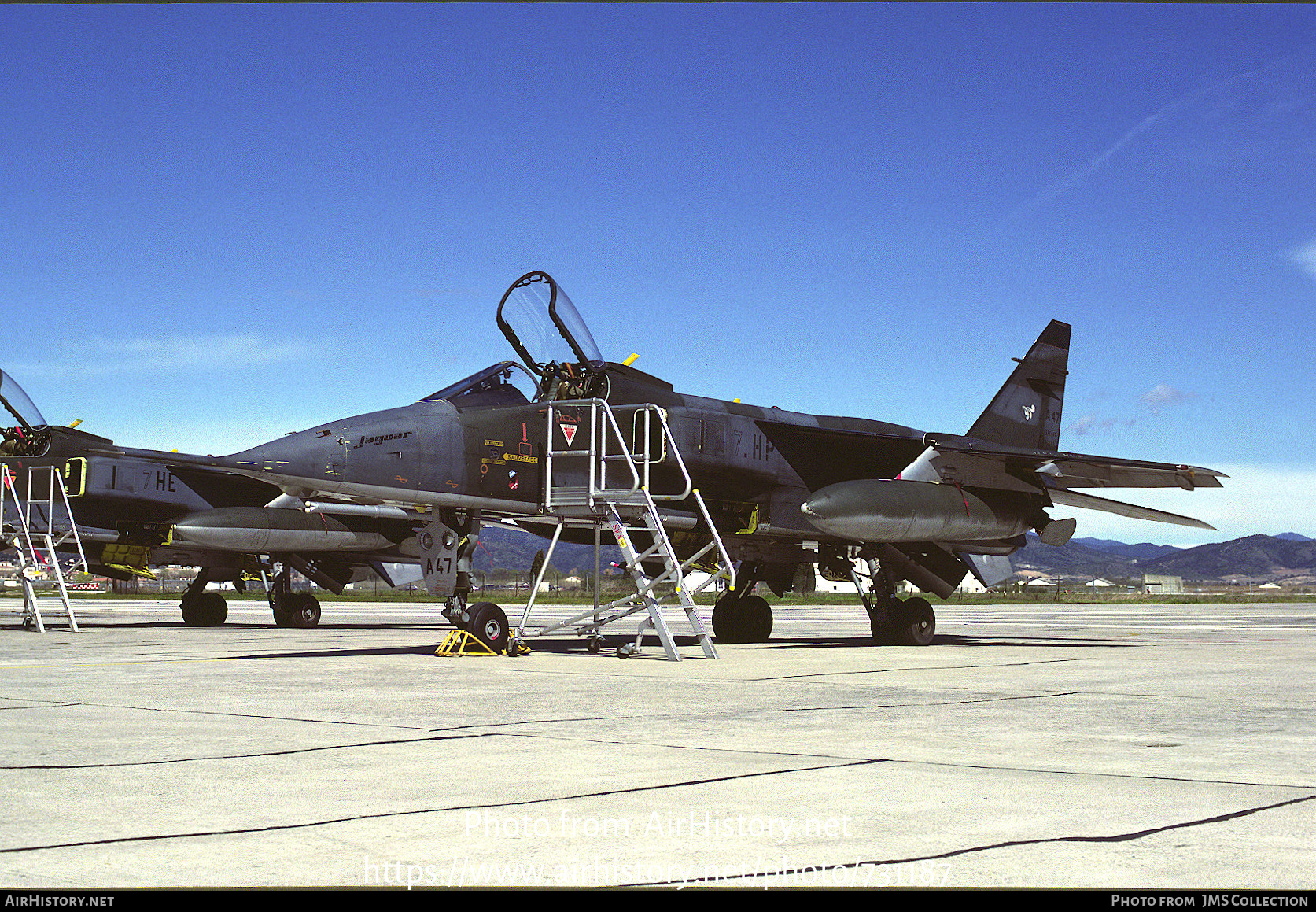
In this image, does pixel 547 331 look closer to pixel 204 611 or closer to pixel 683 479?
pixel 683 479

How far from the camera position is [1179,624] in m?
27.1

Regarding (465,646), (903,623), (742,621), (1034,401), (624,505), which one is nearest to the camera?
(465,646)

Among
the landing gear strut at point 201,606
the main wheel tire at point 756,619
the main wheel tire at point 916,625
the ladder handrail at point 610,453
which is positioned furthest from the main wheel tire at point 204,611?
the main wheel tire at point 916,625

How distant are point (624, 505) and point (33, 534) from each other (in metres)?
12.1

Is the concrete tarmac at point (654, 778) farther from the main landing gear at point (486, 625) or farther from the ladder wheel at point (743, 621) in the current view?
the ladder wheel at point (743, 621)

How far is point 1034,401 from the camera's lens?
20734 mm

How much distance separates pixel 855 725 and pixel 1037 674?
4.84 meters

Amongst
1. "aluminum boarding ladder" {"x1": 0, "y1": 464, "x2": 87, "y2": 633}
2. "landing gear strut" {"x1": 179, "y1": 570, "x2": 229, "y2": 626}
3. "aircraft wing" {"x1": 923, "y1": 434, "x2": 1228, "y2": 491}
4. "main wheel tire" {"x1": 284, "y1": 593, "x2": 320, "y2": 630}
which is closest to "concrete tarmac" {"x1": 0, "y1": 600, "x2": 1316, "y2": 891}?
"aircraft wing" {"x1": 923, "y1": 434, "x2": 1228, "y2": 491}

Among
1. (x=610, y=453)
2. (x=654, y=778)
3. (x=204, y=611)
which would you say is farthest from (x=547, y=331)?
(x=204, y=611)

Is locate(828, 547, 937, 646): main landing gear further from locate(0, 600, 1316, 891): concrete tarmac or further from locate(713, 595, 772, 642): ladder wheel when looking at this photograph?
locate(0, 600, 1316, 891): concrete tarmac

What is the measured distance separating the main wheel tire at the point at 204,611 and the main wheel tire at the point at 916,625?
45.0 feet

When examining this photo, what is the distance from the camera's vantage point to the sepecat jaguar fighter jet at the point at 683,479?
1309cm

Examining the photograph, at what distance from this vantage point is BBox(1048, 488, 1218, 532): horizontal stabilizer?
18.1 meters

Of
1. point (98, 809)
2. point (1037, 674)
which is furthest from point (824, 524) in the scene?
point (98, 809)
